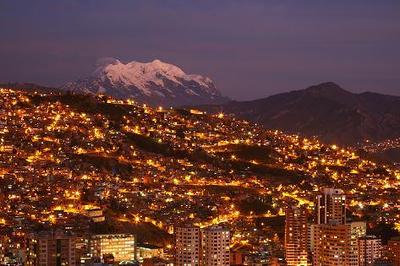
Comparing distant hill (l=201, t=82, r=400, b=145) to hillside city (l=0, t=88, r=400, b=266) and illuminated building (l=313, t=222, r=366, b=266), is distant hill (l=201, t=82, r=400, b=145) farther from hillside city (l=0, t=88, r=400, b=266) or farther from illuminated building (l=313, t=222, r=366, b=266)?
illuminated building (l=313, t=222, r=366, b=266)

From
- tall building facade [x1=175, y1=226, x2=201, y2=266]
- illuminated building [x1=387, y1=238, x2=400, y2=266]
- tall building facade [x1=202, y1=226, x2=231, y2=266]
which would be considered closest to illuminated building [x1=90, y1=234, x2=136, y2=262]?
tall building facade [x1=175, y1=226, x2=201, y2=266]

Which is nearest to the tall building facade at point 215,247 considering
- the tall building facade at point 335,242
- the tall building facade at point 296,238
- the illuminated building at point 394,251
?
the tall building facade at point 296,238

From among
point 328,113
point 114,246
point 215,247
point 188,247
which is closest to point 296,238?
point 215,247

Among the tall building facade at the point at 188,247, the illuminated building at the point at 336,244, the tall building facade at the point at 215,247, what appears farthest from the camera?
the illuminated building at the point at 336,244

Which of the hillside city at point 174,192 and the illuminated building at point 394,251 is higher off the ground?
the hillside city at point 174,192

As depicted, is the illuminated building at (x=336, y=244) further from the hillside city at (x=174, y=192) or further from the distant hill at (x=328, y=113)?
the distant hill at (x=328, y=113)

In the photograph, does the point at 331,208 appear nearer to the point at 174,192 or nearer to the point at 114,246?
the point at 114,246
